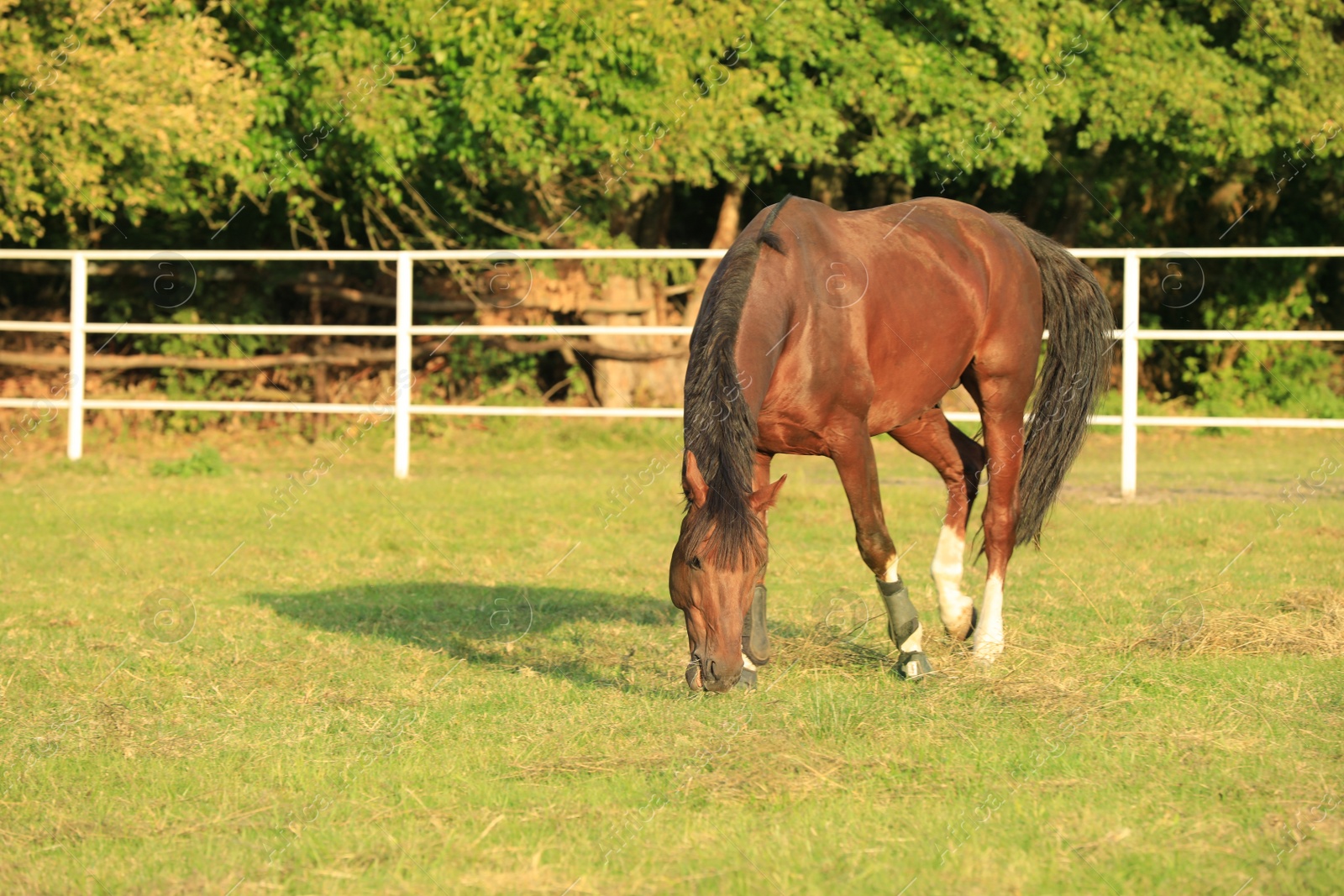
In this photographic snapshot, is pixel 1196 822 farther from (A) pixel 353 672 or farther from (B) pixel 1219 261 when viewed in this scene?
(B) pixel 1219 261

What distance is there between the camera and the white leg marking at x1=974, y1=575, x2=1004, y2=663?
16.8 feet

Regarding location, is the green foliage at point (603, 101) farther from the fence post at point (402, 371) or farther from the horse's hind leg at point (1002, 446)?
the horse's hind leg at point (1002, 446)

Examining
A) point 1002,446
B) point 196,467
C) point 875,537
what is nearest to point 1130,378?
point 1002,446

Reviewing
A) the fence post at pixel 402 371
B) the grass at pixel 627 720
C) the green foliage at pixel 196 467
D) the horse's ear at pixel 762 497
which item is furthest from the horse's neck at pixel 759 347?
the green foliage at pixel 196 467

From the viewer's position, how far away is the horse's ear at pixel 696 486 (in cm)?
397

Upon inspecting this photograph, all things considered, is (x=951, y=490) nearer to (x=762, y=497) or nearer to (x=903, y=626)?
(x=903, y=626)

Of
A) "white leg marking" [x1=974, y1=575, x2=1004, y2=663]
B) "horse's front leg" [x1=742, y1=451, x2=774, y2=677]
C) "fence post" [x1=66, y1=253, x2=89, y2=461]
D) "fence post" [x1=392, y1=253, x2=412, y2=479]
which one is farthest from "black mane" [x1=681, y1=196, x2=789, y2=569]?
"fence post" [x1=66, y1=253, x2=89, y2=461]

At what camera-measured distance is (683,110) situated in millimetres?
10875

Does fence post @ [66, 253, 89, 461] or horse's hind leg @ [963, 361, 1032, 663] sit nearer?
horse's hind leg @ [963, 361, 1032, 663]

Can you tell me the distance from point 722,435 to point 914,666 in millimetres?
1323

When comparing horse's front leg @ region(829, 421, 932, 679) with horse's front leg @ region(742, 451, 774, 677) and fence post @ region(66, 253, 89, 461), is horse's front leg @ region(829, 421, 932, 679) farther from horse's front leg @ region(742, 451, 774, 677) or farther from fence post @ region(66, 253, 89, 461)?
fence post @ region(66, 253, 89, 461)

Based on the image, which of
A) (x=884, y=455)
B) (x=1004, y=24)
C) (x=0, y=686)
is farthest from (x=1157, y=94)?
(x=0, y=686)

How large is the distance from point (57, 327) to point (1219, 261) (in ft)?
40.1

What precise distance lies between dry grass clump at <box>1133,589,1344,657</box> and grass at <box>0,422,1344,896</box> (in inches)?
0.8
